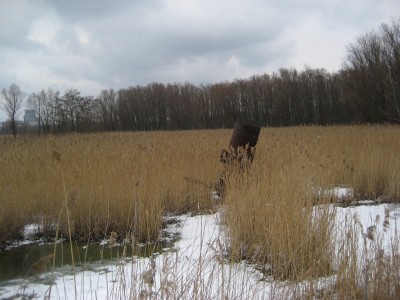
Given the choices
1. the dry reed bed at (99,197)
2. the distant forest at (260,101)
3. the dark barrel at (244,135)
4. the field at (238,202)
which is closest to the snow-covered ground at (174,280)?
the field at (238,202)

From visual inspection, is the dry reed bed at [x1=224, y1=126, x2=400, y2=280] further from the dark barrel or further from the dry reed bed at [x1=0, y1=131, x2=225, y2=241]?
the dry reed bed at [x1=0, y1=131, x2=225, y2=241]

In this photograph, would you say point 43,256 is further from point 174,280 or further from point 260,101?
point 260,101

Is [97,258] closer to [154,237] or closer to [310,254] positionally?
[154,237]

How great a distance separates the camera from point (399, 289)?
1991mm

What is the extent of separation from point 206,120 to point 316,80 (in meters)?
19.3

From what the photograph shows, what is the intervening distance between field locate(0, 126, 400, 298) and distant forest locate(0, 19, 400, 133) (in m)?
26.7

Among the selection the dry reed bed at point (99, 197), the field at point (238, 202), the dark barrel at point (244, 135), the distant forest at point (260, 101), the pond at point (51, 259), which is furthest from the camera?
the distant forest at point (260, 101)

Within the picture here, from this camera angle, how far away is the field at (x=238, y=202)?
252 cm

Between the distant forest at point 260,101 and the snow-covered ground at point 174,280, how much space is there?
2911 cm

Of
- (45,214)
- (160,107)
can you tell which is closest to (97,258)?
(45,214)

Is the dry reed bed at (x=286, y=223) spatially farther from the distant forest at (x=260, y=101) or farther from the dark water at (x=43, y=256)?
the distant forest at (x=260, y=101)

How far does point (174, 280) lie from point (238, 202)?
1.62 metres

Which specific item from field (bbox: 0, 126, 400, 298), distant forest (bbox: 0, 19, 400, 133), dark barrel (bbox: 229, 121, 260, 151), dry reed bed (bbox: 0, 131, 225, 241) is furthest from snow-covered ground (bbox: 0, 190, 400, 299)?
distant forest (bbox: 0, 19, 400, 133)

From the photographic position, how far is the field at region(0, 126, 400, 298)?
2516 millimetres
